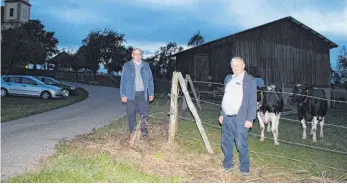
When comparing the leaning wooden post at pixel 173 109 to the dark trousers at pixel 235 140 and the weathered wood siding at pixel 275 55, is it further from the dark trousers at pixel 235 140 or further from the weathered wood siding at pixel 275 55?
the weathered wood siding at pixel 275 55

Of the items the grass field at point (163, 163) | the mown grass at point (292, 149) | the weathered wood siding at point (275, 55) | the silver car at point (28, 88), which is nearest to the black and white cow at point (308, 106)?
the mown grass at point (292, 149)

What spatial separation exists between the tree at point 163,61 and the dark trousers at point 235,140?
45027 mm

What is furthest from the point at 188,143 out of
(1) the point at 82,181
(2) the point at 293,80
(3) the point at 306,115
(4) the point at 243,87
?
(2) the point at 293,80

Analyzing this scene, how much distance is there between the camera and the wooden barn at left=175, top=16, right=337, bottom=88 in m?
22.2

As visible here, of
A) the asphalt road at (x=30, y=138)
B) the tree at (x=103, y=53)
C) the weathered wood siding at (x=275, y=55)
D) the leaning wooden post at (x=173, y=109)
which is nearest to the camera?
the asphalt road at (x=30, y=138)

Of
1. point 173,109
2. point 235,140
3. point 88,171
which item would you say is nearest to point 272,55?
point 173,109

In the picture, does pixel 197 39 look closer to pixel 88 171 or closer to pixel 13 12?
pixel 13 12

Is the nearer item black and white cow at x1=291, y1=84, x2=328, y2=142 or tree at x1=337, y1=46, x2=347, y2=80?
black and white cow at x1=291, y1=84, x2=328, y2=142

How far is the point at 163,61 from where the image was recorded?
53219 millimetres

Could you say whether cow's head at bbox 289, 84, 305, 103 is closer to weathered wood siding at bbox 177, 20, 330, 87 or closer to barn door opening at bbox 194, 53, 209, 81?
weathered wood siding at bbox 177, 20, 330, 87

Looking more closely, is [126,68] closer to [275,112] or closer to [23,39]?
[275,112]

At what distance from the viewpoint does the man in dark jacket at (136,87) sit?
647 centimetres

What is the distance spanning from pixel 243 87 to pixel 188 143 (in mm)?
2942

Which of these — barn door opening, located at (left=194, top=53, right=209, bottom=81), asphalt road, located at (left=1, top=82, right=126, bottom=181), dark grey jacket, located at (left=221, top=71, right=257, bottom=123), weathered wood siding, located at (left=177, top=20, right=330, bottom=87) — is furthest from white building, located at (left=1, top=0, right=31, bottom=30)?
dark grey jacket, located at (left=221, top=71, right=257, bottom=123)
